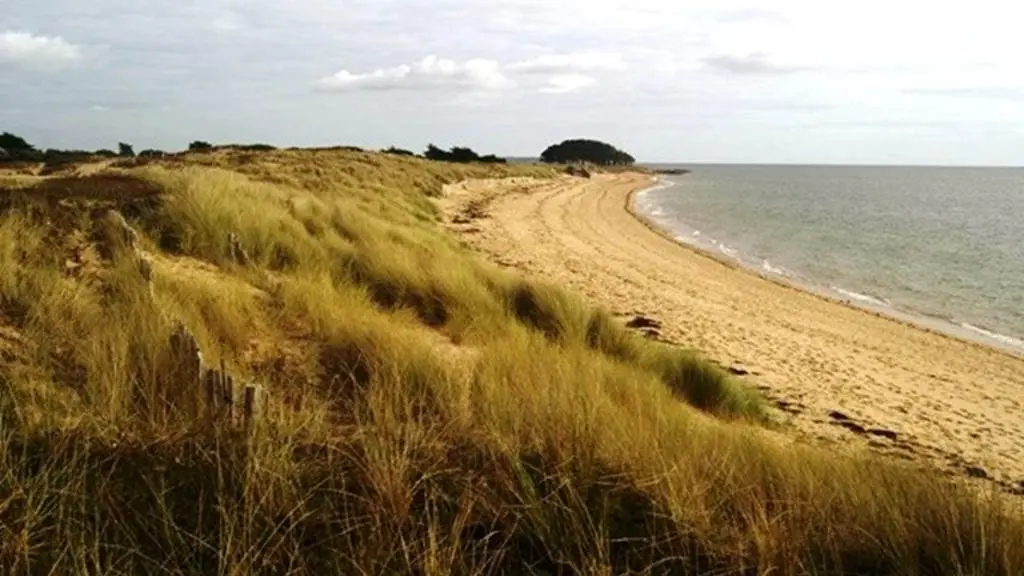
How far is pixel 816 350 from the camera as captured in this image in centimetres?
1215

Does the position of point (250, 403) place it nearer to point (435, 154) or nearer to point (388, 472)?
point (388, 472)

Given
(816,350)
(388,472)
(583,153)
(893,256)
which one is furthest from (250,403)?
(583,153)

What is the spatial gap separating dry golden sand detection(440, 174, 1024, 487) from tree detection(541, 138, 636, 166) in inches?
5529

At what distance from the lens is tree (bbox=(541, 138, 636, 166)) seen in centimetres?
16362

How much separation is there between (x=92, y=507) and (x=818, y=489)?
3054mm

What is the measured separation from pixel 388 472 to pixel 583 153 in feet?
535

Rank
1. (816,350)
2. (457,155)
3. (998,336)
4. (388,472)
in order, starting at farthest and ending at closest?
1. (457,155)
2. (998,336)
3. (816,350)
4. (388,472)

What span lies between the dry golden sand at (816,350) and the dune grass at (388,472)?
3.63 meters

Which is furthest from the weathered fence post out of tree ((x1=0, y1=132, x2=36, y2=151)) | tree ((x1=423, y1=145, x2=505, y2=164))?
tree ((x1=423, y1=145, x2=505, y2=164))

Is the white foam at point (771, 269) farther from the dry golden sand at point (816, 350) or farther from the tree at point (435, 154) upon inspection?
the tree at point (435, 154)

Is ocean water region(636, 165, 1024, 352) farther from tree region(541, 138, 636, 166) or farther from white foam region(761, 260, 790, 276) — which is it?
tree region(541, 138, 636, 166)

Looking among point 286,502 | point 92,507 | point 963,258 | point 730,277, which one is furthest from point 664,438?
point 963,258

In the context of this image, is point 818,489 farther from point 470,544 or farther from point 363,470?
point 363,470

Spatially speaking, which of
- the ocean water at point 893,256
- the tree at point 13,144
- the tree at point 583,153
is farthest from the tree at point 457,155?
the tree at point 583,153
